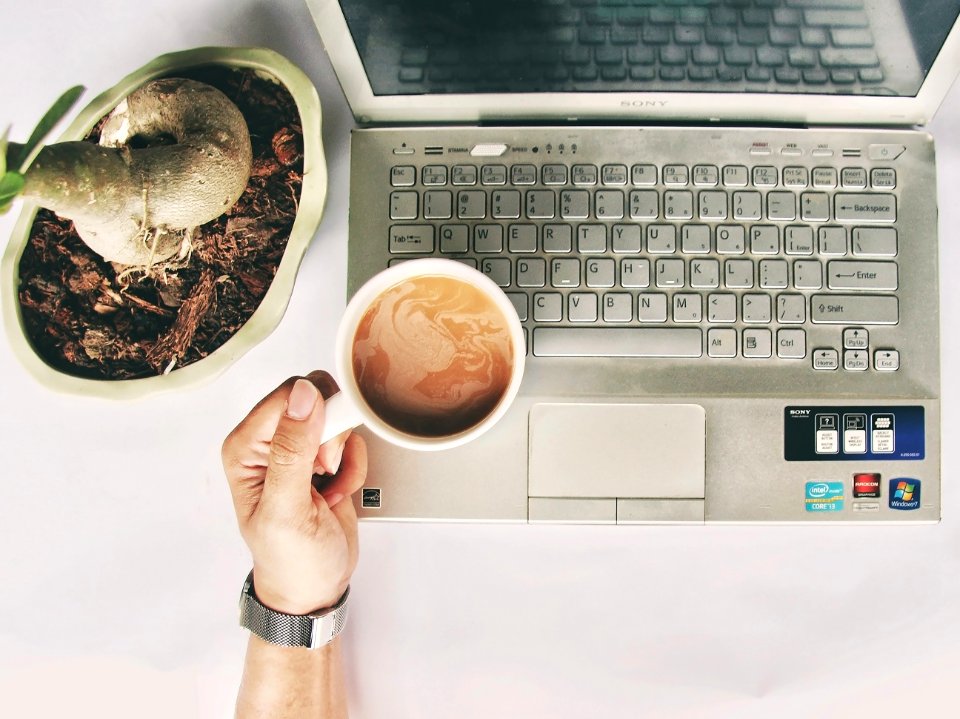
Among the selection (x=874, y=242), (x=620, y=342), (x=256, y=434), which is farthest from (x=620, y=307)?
(x=256, y=434)

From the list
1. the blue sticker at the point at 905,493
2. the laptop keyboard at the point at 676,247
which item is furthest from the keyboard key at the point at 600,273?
the blue sticker at the point at 905,493

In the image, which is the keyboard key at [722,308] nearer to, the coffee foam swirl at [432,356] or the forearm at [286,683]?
the coffee foam swirl at [432,356]

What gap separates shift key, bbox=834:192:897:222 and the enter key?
4 centimetres

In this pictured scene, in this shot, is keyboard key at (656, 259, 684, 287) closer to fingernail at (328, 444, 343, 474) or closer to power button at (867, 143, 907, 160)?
power button at (867, 143, 907, 160)

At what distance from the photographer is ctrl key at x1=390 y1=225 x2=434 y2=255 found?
629mm

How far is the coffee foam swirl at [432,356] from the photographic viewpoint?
569 mm

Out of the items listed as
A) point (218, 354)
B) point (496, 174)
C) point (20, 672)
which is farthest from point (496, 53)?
point (20, 672)

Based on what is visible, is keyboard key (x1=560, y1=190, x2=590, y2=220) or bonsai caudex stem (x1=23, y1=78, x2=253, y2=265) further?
keyboard key (x1=560, y1=190, x2=590, y2=220)

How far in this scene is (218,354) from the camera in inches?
22.4

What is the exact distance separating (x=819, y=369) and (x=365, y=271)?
0.42 metres

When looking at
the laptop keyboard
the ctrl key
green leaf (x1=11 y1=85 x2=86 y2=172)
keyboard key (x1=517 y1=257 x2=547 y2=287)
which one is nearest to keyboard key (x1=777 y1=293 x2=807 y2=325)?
the laptop keyboard

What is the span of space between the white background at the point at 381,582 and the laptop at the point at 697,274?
88 millimetres

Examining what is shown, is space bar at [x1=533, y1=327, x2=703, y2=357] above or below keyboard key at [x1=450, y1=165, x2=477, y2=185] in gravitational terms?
below

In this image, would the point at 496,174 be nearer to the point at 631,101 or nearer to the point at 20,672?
the point at 631,101
